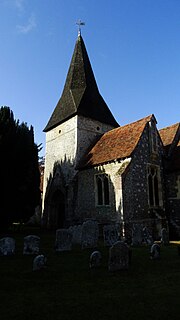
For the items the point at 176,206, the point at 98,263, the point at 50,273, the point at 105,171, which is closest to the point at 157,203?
the point at 176,206

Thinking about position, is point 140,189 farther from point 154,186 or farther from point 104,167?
point 104,167

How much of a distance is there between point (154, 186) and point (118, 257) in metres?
11.5

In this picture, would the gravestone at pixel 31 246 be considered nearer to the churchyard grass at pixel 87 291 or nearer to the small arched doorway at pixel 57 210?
the churchyard grass at pixel 87 291

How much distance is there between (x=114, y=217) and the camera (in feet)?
55.8

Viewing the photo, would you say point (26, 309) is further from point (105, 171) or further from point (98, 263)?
point (105, 171)

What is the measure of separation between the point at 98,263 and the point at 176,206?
11.9 m

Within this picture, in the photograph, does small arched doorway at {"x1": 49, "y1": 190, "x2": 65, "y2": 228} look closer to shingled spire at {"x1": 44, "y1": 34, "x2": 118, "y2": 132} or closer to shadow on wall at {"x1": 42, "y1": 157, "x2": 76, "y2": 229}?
shadow on wall at {"x1": 42, "y1": 157, "x2": 76, "y2": 229}

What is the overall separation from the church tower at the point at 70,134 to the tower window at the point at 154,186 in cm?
565

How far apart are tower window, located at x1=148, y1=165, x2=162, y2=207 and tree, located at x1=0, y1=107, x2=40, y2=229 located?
27.6 feet

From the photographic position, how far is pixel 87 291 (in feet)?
19.2

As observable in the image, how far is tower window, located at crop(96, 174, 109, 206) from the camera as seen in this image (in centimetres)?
1822

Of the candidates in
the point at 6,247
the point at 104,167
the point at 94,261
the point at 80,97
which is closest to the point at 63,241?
the point at 6,247

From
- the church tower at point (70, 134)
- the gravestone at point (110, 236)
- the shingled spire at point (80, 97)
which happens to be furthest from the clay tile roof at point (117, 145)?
the gravestone at point (110, 236)

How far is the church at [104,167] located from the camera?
17.1m
